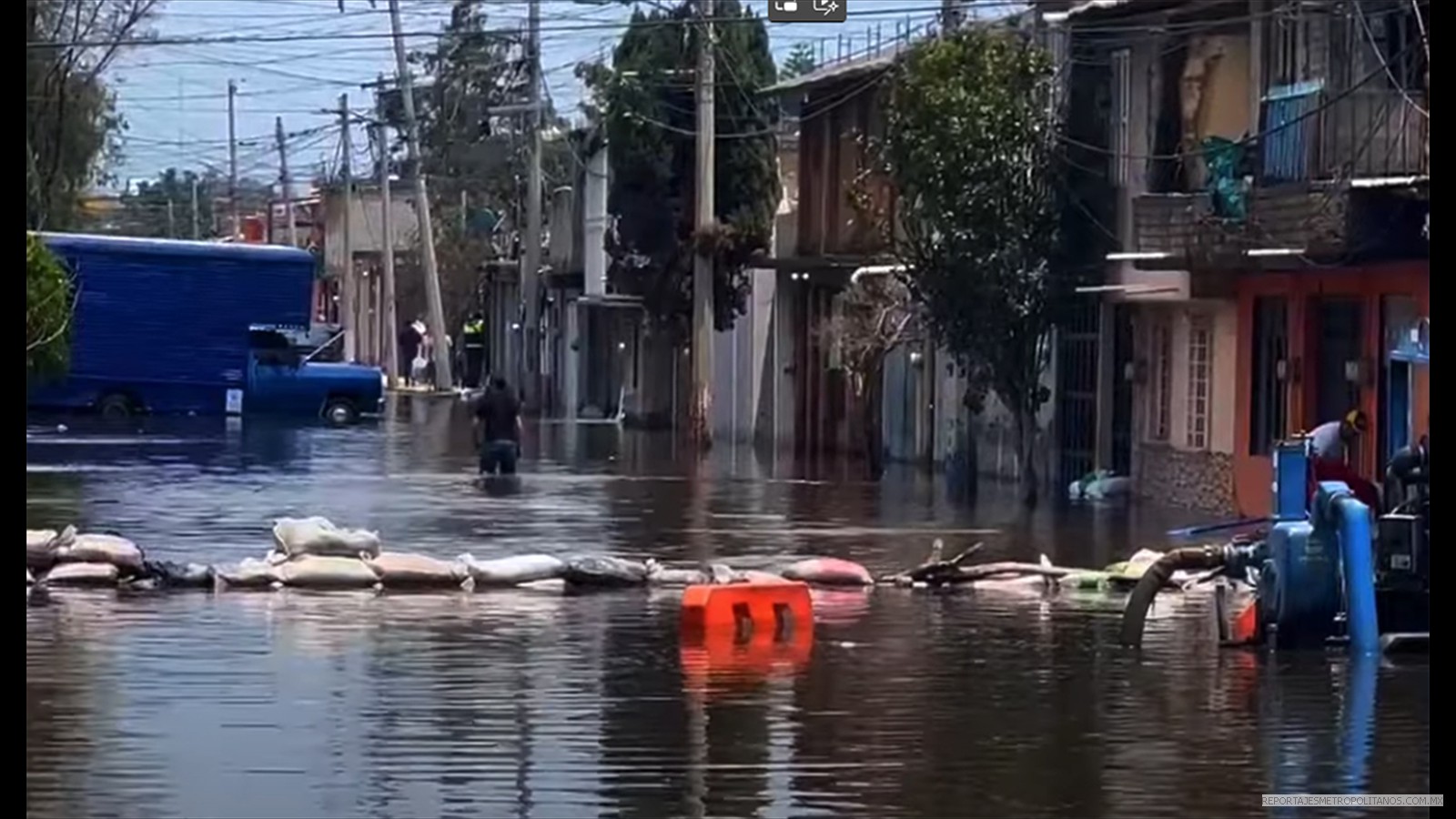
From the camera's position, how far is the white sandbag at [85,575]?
23453 millimetres

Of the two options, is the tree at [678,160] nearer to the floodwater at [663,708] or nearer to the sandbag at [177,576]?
the floodwater at [663,708]

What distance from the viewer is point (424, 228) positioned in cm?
7994

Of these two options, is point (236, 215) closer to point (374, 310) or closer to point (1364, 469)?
point (374, 310)

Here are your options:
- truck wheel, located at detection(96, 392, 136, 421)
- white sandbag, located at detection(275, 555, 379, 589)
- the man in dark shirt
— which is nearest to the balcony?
the man in dark shirt

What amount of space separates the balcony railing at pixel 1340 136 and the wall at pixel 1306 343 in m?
1.07

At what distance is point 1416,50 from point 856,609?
421 inches

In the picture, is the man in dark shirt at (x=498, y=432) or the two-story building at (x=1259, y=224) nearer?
the two-story building at (x=1259, y=224)

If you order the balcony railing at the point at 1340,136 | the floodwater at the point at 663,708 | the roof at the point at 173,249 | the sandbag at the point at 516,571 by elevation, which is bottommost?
the floodwater at the point at 663,708

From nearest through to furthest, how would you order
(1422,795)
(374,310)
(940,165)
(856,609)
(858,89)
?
(1422,795) → (856,609) → (940,165) → (858,89) → (374,310)

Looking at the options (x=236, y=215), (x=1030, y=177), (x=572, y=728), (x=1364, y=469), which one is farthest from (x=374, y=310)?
(x=572, y=728)

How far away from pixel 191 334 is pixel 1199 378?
84.5ft

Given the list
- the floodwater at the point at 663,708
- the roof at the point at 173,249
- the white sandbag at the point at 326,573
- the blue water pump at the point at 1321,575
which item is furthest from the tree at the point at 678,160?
the blue water pump at the point at 1321,575
